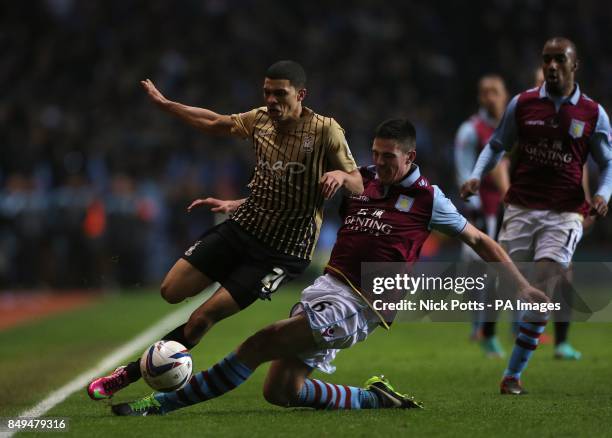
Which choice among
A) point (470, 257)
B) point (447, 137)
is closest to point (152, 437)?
point (470, 257)

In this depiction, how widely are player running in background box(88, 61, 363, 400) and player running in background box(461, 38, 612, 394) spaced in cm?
127

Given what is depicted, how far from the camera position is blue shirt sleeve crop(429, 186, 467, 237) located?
6.44 meters

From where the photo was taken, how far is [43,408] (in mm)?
7000

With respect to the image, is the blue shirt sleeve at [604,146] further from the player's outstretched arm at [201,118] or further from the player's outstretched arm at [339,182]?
the player's outstretched arm at [201,118]

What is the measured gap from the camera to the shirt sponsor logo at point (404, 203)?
257 inches

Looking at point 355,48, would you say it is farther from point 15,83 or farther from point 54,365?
point 54,365

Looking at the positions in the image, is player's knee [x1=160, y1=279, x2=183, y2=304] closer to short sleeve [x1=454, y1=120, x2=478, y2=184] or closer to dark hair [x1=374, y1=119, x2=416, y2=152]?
dark hair [x1=374, y1=119, x2=416, y2=152]

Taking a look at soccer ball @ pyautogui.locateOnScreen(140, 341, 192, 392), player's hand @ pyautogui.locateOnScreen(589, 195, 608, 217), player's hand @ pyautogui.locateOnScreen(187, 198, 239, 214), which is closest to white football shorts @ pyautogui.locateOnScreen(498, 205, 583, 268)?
player's hand @ pyautogui.locateOnScreen(589, 195, 608, 217)

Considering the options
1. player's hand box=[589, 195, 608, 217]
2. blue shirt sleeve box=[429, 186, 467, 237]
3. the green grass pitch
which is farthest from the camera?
player's hand box=[589, 195, 608, 217]

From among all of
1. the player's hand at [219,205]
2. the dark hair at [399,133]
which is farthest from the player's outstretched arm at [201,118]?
the dark hair at [399,133]

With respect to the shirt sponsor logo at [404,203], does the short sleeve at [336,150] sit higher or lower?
higher

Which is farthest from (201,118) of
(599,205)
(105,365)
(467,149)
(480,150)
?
(480,150)

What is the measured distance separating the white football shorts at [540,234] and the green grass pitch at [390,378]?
94 cm

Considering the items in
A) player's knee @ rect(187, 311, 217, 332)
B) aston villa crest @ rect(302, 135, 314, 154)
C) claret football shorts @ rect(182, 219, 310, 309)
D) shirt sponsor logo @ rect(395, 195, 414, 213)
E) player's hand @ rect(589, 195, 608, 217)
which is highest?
aston villa crest @ rect(302, 135, 314, 154)
